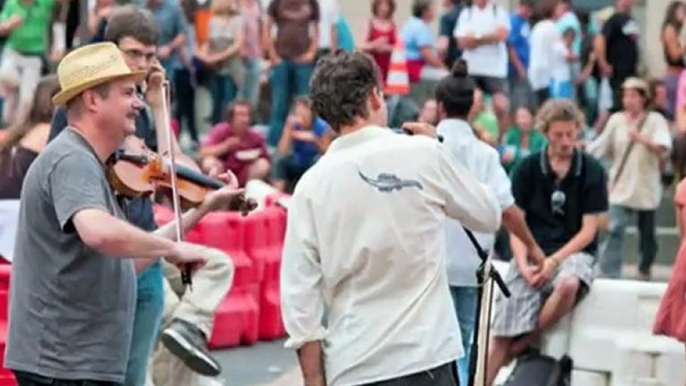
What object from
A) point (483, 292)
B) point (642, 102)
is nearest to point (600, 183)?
point (483, 292)

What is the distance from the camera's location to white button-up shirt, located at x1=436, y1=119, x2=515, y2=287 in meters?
8.24

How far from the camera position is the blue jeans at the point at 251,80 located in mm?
18219

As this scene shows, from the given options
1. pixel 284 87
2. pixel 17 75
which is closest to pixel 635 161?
pixel 284 87

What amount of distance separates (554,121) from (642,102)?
613cm

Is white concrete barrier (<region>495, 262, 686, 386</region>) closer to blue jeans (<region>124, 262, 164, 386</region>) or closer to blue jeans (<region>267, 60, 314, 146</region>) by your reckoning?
blue jeans (<region>124, 262, 164, 386</region>)

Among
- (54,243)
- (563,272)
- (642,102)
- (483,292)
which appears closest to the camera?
(54,243)

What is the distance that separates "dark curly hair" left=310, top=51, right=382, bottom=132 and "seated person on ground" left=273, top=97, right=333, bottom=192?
10662mm

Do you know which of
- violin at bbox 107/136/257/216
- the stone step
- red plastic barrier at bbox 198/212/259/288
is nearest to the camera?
violin at bbox 107/136/257/216

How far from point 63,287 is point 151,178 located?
615 millimetres

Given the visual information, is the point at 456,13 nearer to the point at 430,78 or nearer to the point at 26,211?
the point at 430,78

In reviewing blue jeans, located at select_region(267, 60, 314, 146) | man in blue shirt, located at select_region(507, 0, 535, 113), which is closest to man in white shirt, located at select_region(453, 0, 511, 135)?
man in blue shirt, located at select_region(507, 0, 535, 113)

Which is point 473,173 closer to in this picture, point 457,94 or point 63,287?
point 457,94

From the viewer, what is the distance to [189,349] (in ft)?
30.5

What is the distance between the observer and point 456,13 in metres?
18.4
